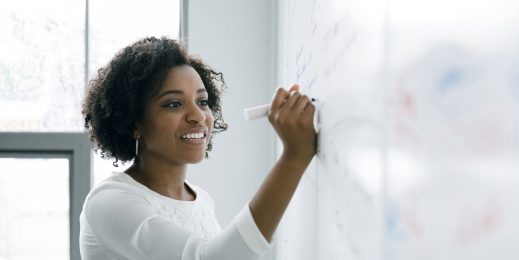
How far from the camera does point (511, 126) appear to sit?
1.06ft

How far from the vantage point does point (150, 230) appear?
90 cm

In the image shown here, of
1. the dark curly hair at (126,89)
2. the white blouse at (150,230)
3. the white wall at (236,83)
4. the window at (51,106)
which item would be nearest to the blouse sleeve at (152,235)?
the white blouse at (150,230)

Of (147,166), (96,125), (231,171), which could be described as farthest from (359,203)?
(231,171)

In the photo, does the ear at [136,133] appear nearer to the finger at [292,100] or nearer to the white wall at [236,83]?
the finger at [292,100]

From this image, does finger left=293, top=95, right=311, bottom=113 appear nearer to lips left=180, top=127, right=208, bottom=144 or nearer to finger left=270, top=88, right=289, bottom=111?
finger left=270, top=88, right=289, bottom=111

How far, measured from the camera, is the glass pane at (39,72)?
2.17 meters

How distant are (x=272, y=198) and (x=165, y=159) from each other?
38 centimetres

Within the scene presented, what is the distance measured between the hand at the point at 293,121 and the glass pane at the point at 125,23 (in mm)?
1397

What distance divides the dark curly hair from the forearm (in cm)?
37

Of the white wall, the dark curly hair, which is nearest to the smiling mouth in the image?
the dark curly hair

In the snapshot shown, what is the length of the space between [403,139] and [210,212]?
82 cm

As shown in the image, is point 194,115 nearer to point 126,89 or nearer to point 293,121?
point 126,89

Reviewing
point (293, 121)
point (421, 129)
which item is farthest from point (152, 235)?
point (421, 129)

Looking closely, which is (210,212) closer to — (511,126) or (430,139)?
(430,139)
